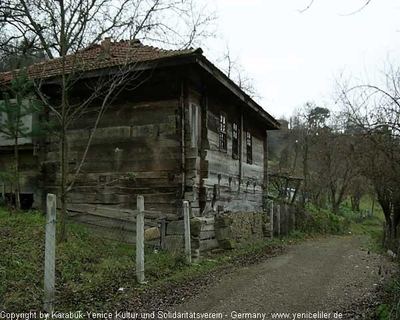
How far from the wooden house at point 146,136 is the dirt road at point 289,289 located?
2831 millimetres

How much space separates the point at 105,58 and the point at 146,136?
2.36 metres

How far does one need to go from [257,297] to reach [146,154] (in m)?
5.44

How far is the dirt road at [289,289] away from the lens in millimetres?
5902

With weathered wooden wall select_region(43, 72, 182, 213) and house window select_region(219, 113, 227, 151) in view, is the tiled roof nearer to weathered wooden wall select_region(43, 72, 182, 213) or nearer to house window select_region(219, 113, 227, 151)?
weathered wooden wall select_region(43, 72, 182, 213)

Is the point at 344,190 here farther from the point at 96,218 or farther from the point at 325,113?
the point at 96,218

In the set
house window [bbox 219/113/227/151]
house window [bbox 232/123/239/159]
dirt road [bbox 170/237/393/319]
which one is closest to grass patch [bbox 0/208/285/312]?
dirt road [bbox 170/237/393/319]

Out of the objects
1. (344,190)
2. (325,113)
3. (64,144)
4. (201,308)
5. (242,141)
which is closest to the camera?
(201,308)

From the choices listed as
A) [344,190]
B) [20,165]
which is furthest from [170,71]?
[344,190]

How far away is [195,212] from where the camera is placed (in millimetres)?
10930

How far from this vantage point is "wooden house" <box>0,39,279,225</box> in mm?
10539

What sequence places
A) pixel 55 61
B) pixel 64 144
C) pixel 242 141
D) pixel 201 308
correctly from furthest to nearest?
pixel 242 141, pixel 55 61, pixel 64 144, pixel 201 308

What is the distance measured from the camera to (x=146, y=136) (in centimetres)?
1102

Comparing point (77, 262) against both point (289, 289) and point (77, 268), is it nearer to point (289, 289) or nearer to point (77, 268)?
point (77, 268)

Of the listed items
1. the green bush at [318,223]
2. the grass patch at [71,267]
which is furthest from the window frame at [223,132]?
the green bush at [318,223]
